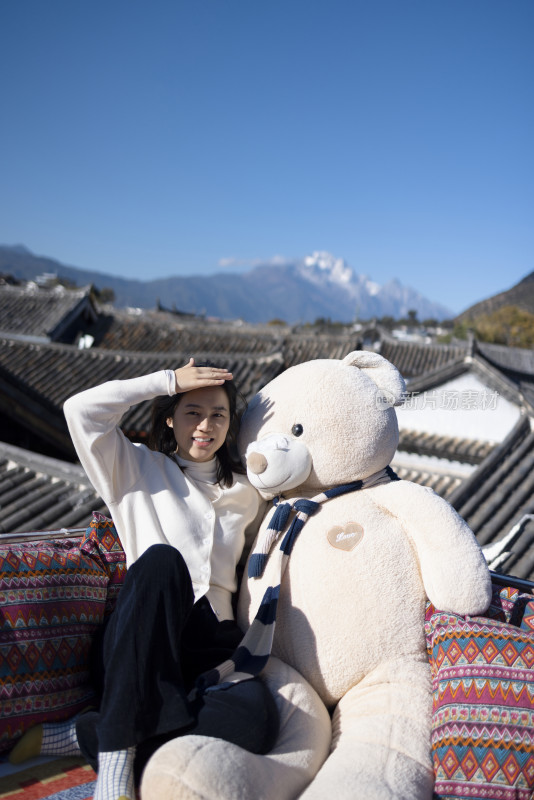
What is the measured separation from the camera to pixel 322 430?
7.52 feet

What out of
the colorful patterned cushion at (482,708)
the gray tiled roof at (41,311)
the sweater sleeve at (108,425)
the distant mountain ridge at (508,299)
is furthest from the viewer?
the distant mountain ridge at (508,299)

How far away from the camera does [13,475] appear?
575 cm

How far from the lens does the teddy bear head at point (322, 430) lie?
223 centimetres

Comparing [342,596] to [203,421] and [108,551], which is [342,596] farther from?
[108,551]

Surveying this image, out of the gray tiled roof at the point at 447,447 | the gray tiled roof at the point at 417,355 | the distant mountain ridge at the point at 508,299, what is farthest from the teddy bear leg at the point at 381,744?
the distant mountain ridge at the point at 508,299

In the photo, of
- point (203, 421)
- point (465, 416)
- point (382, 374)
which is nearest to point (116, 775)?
point (203, 421)

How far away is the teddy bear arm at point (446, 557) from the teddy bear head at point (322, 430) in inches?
10.8

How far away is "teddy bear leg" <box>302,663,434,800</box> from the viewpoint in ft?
5.07

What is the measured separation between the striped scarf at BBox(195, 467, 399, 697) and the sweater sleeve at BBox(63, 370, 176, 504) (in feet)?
1.78

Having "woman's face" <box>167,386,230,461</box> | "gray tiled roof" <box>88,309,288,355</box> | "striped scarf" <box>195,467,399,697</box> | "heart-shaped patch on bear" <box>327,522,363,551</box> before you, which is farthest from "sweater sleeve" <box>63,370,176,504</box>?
"gray tiled roof" <box>88,309,288,355</box>

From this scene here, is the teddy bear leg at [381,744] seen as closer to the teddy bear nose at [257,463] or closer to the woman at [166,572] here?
the woman at [166,572]

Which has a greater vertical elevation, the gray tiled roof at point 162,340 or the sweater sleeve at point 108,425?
the sweater sleeve at point 108,425

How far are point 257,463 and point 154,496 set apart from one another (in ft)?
1.30

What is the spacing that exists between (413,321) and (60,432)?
71.6 metres
